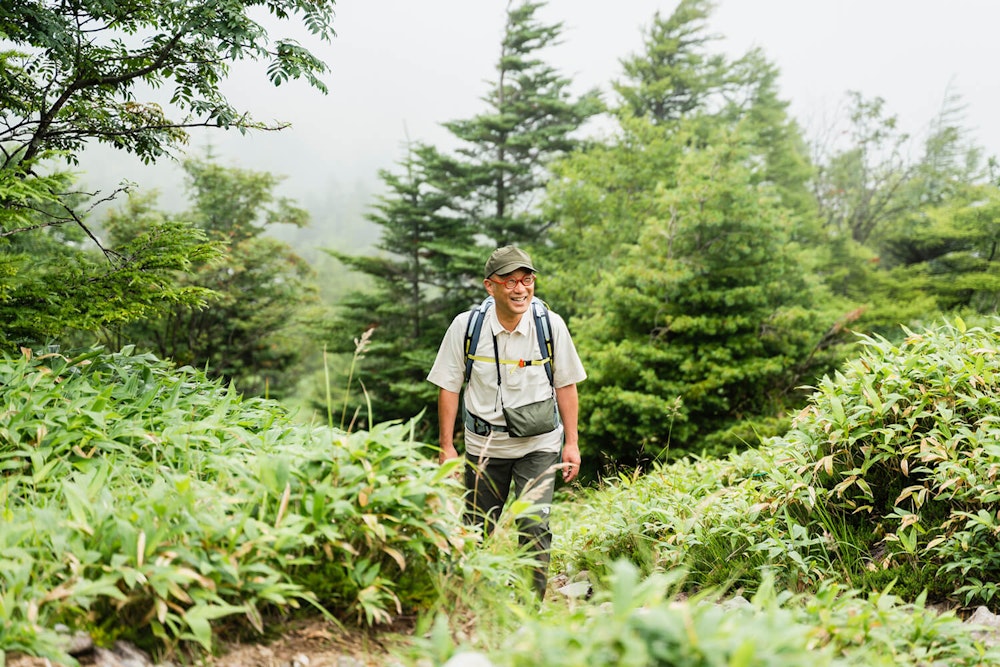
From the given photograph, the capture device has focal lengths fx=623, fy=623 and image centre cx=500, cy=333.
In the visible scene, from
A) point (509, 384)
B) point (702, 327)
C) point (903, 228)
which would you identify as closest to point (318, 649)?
point (509, 384)

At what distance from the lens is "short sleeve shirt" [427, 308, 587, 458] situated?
362cm

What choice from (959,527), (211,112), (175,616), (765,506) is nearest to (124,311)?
(211,112)

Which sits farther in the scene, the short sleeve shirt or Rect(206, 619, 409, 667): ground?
the short sleeve shirt

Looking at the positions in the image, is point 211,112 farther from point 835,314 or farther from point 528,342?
point 835,314

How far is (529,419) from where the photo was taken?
11.6 ft

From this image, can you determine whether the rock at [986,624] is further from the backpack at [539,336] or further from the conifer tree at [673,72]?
the conifer tree at [673,72]

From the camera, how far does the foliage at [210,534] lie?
1.82 m

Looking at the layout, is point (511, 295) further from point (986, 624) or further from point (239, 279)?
point (239, 279)

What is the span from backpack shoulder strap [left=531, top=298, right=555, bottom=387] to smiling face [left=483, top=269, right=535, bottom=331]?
0.09 m

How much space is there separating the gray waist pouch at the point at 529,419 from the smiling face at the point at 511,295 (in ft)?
1.58

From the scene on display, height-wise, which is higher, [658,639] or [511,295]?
[511,295]

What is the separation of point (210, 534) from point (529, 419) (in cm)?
191

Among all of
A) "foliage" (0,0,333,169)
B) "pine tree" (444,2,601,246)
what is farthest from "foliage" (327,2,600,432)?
"foliage" (0,0,333,169)

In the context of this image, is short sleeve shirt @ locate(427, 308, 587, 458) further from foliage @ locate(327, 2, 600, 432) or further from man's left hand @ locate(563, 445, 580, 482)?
foliage @ locate(327, 2, 600, 432)
